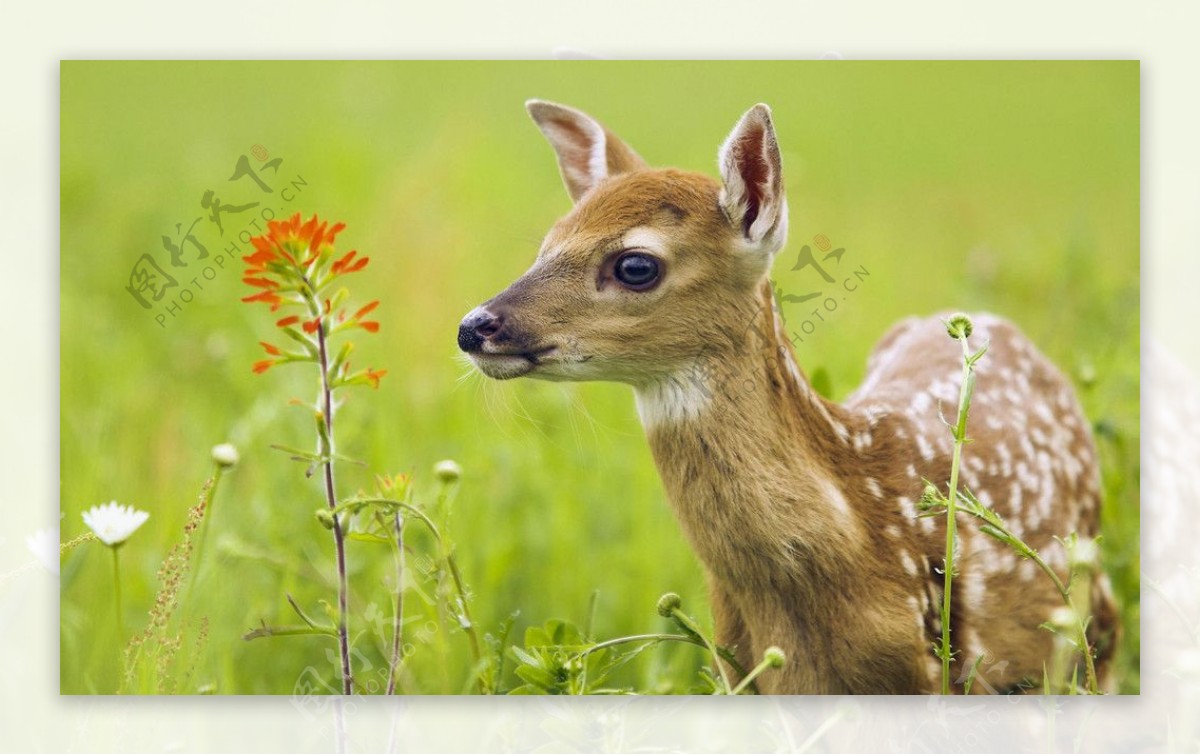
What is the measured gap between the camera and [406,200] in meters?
3.41

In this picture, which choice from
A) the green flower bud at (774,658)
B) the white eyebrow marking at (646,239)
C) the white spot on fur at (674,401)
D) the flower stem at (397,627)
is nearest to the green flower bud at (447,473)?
the flower stem at (397,627)

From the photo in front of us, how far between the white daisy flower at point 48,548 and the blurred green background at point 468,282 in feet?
0.11

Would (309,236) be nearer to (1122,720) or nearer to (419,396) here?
(419,396)

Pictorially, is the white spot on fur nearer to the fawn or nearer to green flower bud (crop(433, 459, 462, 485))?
the fawn

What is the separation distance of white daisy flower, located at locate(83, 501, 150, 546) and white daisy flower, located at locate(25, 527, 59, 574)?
66 mm

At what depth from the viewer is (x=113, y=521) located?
2973 mm

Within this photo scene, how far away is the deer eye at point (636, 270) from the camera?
267 centimetres

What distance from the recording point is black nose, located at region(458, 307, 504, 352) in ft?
8.47

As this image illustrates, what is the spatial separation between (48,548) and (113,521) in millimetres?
168

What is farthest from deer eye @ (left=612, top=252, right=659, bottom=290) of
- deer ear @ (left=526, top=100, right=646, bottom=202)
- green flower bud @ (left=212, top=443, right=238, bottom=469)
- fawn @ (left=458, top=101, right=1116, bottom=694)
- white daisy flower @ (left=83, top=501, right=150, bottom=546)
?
white daisy flower @ (left=83, top=501, right=150, bottom=546)

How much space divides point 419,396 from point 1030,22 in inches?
59.6

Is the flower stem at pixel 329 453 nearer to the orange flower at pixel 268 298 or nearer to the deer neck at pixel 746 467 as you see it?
the orange flower at pixel 268 298

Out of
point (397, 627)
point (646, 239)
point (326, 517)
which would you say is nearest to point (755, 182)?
point (646, 239)

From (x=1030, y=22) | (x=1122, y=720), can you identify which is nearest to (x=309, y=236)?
(x=1030, y=22)
